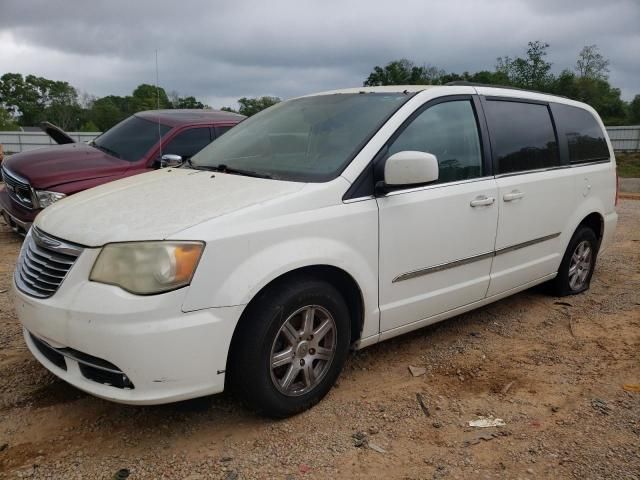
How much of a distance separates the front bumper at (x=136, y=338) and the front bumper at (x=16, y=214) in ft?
12.7

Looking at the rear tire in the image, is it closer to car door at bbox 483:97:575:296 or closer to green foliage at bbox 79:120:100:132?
car door at bbox 483:97:575:296

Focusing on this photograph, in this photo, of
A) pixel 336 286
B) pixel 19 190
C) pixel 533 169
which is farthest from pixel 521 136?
pixel 19 190

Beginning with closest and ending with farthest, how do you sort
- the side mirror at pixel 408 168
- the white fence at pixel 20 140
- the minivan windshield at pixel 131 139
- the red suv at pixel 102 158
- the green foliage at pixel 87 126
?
the side mirror at pixel 408 168 < the red suv at pixel 102 158 < the minivan windshield at pixel 131 139 < the white fence at pixel 20 140 < the green foliage at pixel 87 126

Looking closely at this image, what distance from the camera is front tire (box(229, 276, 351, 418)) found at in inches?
106

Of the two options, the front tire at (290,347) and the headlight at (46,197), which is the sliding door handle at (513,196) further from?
the headlight at (46,197)

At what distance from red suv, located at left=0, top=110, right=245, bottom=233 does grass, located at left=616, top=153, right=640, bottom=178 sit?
18.2 metres

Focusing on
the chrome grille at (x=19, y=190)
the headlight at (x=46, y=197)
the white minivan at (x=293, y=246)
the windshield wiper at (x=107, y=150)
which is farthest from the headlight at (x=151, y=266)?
the windshield wiper at (x=107, y=150)

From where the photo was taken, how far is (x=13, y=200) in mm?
6375

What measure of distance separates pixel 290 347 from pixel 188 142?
4765 millimetres

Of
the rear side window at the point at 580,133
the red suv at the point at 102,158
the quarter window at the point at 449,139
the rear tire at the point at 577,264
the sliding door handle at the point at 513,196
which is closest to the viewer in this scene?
the quarter window at the point at 449,139

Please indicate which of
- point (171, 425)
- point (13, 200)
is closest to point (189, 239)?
point (171, 425)

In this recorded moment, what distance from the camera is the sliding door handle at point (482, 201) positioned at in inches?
146

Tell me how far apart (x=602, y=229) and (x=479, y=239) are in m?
2.15

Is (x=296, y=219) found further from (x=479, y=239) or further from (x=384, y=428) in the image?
(x=479, y=239)
